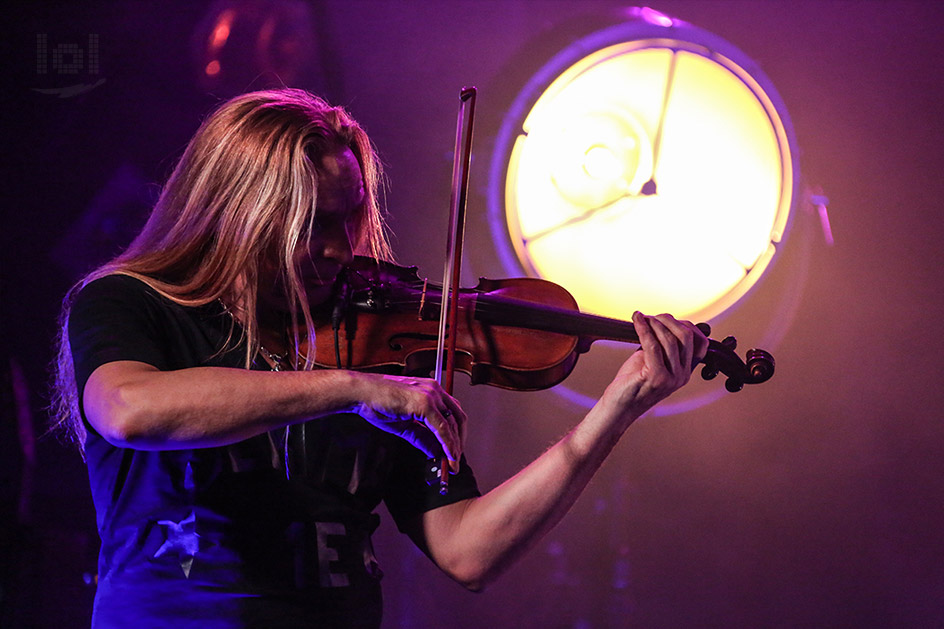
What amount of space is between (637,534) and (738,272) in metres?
0.81

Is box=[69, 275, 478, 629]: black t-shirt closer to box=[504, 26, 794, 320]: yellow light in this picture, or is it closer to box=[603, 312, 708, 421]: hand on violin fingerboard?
box=[603, 312, 708, 421]: hand on violin fingerboard

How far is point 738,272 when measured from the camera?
2221 millimetres

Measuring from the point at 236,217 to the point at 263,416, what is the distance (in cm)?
44

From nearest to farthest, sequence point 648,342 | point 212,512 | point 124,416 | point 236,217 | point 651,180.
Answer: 1. point 124,416
2. point 212,512
3. point 236,217
4. point 648,342
5. point 651,180

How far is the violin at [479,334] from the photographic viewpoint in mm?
1437

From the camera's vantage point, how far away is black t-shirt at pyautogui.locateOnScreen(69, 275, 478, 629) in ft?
3.46

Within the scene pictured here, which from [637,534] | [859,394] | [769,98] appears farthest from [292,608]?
[769,98]

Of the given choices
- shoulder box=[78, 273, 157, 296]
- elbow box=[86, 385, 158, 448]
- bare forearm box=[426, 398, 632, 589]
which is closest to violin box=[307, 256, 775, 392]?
bare forearm box=[426, 398, 632, 589]

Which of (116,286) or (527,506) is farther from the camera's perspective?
(527,506)

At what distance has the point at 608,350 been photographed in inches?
89.5

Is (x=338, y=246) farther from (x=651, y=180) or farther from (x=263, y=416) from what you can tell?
(x=651, y=180)

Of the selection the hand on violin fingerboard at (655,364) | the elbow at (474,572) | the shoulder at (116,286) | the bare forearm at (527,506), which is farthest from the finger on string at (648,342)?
the shoulder at (116,286)

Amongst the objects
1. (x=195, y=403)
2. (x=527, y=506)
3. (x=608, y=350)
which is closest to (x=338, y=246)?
(x=195, y=403)

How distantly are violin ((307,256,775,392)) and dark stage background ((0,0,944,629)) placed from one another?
771 mm
